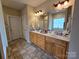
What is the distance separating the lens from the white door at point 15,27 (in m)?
4.00

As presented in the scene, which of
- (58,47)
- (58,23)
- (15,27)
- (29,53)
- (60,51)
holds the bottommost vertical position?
(29,53)

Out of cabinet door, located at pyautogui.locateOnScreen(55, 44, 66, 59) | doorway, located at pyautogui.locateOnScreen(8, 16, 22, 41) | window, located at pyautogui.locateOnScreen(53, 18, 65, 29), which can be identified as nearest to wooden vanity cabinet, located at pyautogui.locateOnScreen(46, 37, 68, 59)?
cabinet door, located at pyautogui.locateOnScreen(55, 44, 66, 59)

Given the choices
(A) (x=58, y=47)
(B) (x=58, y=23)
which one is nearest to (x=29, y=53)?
(A) (x=58, y=47)

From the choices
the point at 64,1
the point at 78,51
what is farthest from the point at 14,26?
the point at 78,51

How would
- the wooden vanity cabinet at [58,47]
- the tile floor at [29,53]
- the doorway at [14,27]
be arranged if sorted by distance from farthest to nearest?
the doorway at [14,27] → the tile floor at [29,53] → the wooden vanity cabinet at [58,47]

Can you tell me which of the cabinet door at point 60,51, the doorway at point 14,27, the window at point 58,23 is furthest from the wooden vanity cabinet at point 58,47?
the doorway at point 14,27

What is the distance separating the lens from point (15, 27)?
14.0 feet

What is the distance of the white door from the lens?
13.1 feet

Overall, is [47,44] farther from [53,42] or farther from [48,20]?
[48,20]

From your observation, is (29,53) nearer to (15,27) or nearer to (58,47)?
(58,47)

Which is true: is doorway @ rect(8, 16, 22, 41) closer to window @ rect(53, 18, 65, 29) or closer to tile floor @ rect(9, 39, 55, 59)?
tile floor @ rect(9, 39, 55, 59)

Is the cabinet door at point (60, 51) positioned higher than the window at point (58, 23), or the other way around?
the window at point (58, 23)

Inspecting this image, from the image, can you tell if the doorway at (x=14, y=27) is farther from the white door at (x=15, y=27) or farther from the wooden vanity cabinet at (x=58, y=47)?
the wooden vanity cabinet at (x=58, y=47)

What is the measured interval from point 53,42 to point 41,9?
214cm
